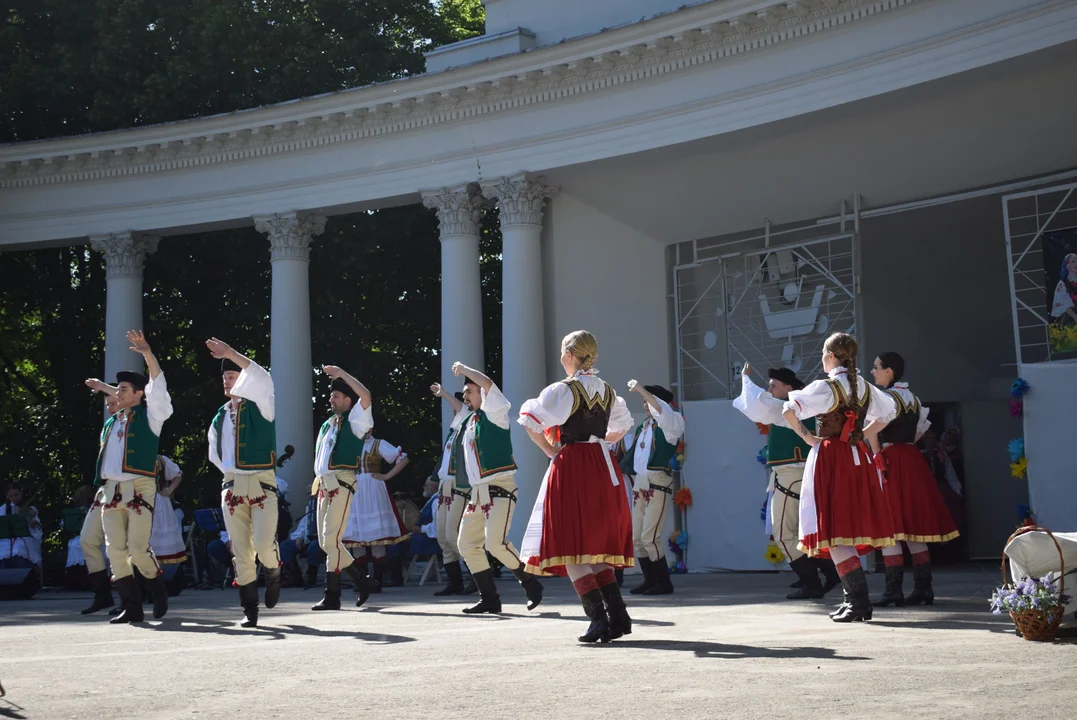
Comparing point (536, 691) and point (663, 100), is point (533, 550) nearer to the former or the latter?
point (536, 691)

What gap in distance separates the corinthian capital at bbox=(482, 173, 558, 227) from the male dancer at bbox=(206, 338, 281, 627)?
353 inches

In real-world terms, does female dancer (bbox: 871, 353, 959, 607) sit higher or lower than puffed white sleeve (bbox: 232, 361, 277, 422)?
lower

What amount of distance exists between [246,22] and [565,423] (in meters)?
17.1

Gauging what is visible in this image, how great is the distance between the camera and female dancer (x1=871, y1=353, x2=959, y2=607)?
9961mm

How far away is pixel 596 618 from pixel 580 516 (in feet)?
1.97

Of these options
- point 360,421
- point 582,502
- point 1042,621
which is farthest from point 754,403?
point 360,421

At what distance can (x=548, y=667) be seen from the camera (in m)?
6.53

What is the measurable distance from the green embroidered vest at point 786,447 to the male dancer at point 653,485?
46.4 inches

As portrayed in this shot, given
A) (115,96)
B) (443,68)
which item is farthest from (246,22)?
(443,68)

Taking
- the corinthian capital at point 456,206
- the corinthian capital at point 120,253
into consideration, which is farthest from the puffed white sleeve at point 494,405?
the corinthian capital at point 120,253

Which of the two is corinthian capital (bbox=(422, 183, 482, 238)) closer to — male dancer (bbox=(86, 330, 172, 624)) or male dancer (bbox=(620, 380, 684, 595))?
male dancer (bbox=(620, 380, 684, 595))

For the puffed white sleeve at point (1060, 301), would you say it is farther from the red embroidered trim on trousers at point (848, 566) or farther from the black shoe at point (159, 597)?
the black shoe at point (159, 597)

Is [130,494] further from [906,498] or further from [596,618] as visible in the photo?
[906,498]

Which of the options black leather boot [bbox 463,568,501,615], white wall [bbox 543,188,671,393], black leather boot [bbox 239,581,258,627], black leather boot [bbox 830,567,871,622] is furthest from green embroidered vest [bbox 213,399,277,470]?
white wall [bbox 543,188,671,393]
